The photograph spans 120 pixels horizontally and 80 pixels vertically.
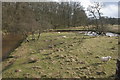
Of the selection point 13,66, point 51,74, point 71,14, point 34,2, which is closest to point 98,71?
point 51,74

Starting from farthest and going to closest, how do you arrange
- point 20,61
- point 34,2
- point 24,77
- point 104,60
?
point 34,2
point 20,61
point 104,60
point 24,77

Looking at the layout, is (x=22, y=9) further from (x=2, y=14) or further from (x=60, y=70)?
(x=60, y=70)

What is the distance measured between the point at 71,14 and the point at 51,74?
48461 mm

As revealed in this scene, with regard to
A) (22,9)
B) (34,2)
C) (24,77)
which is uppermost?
(34,2)

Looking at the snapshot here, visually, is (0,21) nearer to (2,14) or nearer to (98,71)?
(2,14)

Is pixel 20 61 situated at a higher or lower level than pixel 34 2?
lower

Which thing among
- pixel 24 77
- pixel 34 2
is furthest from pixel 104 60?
pixel 34 2

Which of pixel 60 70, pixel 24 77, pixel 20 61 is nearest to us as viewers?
pixel 24 77

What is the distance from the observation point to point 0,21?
35.0 m

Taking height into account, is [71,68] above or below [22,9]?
below

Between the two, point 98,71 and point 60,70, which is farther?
point 60,70

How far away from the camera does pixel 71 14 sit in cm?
5747

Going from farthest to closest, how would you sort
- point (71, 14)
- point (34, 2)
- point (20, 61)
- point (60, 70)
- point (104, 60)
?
point (71, 14) < point (34, 2) < point (20, 61) < point (104, 60) < point (60, 70)

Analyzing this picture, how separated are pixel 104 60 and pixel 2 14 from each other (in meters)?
28.9
